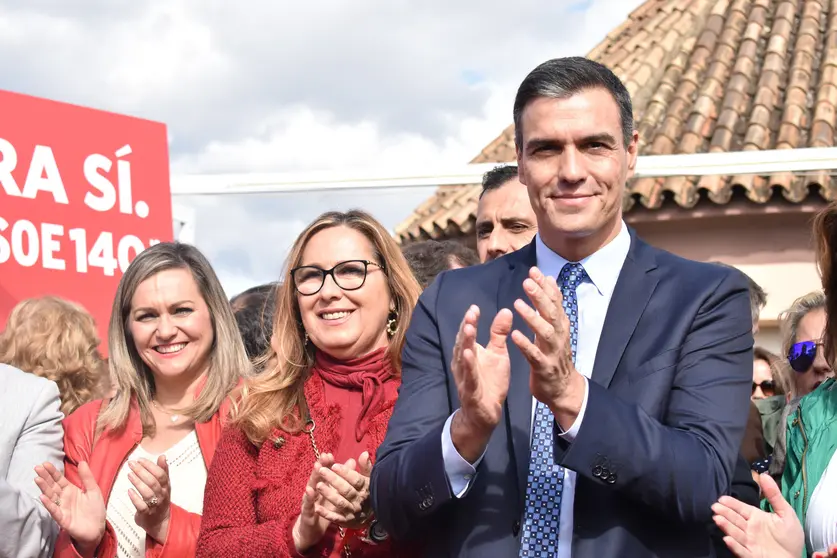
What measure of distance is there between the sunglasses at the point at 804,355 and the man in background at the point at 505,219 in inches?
42.9

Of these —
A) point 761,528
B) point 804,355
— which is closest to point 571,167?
point 761,528

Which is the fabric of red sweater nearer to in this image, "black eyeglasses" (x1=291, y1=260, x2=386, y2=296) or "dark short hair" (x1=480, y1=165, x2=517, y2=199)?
"black eyeglasses" (x1=291, y1=260, x2=386, y2=296)

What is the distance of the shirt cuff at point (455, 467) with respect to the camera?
223 centimetres

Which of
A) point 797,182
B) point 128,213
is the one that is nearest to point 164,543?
point 128,213

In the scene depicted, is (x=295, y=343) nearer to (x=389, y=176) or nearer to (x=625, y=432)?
(x=625, y=432)

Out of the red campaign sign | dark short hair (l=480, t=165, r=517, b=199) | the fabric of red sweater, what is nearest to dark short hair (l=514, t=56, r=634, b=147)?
the fabric of red sweater

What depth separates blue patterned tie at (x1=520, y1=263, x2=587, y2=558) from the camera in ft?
7.38

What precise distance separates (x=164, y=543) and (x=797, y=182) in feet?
26.5

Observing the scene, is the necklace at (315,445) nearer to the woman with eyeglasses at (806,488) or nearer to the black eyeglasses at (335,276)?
the black eyeglasses at (335,276)

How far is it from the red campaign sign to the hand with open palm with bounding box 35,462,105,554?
1805 mm

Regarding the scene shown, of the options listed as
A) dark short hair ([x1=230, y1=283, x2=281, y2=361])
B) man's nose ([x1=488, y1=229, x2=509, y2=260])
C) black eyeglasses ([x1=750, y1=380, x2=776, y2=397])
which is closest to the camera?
man's nose ([x1=488, y1=229, x2=509, y2=260])

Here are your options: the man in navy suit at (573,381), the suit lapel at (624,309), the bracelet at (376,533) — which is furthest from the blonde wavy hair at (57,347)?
the suit lapel at (624,309)

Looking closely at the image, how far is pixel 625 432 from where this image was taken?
6.89 feet

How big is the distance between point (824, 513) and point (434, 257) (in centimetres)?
245
